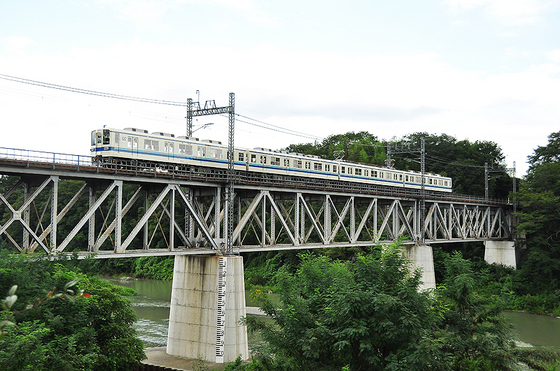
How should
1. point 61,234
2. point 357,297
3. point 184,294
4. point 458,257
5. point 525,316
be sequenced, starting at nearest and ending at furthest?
point 357,297 < point 458,257 < point 184,294 < point 525,316 < point 61,234

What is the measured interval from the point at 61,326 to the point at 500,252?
65839 mm

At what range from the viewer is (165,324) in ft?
152

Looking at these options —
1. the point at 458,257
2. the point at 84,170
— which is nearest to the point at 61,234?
the point at 84,170

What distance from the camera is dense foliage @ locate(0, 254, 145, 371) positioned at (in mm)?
14531

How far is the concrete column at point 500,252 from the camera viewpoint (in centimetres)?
7075

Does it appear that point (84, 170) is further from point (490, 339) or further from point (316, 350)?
point (490, 339)

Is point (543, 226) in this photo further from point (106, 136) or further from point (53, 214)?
point (53, 214)

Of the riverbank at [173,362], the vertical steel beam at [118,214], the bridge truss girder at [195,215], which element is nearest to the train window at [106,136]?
the bridge truss girder at [195,215]

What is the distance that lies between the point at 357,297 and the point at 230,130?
64.4 ft

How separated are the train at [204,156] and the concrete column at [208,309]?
6943mm

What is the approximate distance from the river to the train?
13.7m

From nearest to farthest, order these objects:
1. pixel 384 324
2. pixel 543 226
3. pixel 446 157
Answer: pixel 384 324 → pixel 543 226 → pixel 446 157

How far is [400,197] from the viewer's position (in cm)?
5334

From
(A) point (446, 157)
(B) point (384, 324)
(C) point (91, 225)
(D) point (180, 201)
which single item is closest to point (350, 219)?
(D) point (180, 201)
